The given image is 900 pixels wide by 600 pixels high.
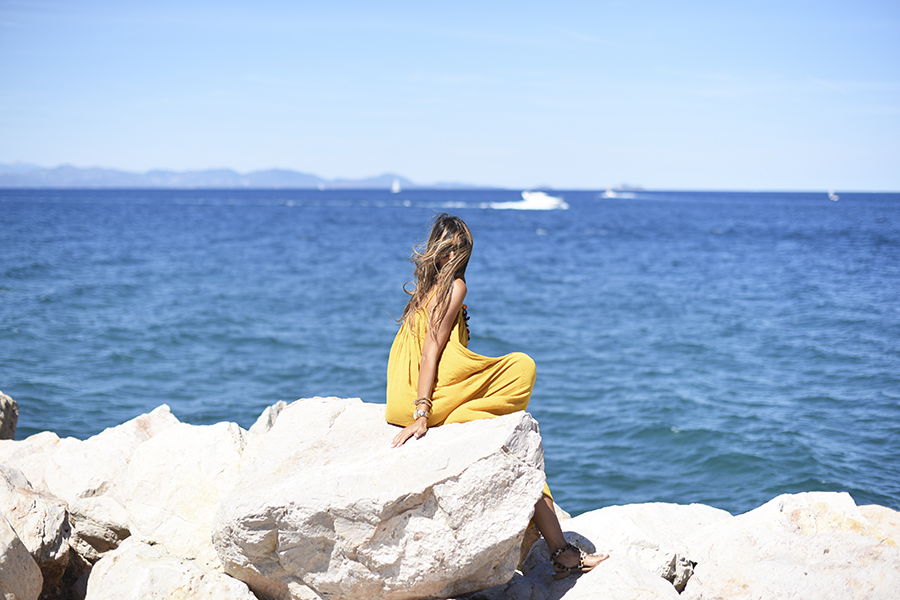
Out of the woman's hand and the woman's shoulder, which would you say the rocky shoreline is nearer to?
the woman's hand

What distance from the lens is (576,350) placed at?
52.0 ft

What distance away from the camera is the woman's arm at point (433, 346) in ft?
14.7

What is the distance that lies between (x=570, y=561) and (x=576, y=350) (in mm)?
11662

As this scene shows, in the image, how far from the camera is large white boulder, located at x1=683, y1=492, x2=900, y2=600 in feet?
13.6

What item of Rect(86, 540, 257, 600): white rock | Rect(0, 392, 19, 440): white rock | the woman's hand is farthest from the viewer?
Rect(0, 392, 19, 440): white rock

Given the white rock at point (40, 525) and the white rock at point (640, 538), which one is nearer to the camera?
the white rock at point (40, 525)

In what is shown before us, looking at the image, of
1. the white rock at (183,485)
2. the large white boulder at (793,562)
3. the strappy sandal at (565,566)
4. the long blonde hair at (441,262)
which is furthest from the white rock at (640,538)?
the white rock at (183,485)

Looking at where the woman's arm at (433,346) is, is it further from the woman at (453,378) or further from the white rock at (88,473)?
the white rock at (88,473)

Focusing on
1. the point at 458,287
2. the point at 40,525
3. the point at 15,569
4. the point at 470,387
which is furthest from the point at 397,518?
the point at 40,525

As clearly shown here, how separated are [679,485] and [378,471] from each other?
6.62m

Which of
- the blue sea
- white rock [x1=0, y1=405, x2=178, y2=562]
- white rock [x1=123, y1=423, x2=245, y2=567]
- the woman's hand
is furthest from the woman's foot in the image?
white rock [x1=0, y1=405, x2=178, y2=562]

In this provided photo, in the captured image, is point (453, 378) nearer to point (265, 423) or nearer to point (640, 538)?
point (640, 538)

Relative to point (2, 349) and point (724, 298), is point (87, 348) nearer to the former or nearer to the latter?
point (2, 349)

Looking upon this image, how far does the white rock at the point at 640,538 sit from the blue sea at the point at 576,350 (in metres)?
2.83
